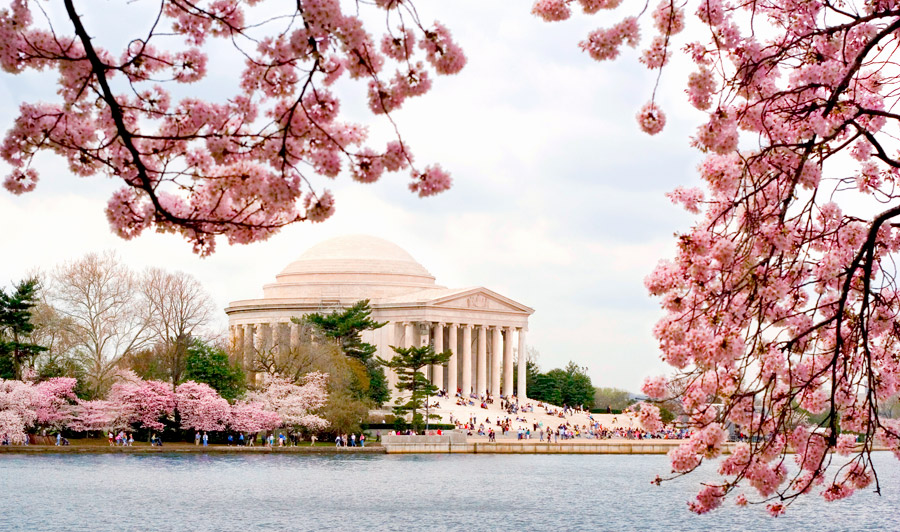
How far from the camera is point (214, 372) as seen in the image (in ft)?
284

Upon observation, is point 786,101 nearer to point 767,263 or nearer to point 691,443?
point 767,263

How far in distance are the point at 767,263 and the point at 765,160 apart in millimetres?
1201

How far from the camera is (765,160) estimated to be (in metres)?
14.1

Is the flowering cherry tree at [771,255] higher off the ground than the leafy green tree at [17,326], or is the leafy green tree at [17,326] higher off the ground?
the leafy green tree at [17,326]

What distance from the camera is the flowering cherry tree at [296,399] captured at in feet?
282

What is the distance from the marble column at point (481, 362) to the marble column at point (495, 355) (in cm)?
113

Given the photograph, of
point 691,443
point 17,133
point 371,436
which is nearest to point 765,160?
point 691,443

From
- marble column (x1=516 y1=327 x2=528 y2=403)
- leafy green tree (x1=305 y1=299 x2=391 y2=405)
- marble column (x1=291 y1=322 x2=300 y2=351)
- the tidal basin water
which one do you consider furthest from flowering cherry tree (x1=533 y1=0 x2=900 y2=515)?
marble column (x1=516 y1=327 x2=528 y2=403)

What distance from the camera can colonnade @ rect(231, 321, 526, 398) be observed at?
445 ft

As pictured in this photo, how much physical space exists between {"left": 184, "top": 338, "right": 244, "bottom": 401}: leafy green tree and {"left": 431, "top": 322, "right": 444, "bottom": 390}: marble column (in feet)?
155

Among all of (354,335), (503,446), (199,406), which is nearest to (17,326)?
(199,406)

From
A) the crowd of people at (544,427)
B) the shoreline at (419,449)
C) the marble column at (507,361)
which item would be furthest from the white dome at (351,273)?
the shoreline at (419,449)

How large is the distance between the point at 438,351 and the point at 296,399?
162 feet

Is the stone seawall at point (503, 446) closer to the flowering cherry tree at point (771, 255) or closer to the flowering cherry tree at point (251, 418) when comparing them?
the flowering cherry tree at point (251, 418)
